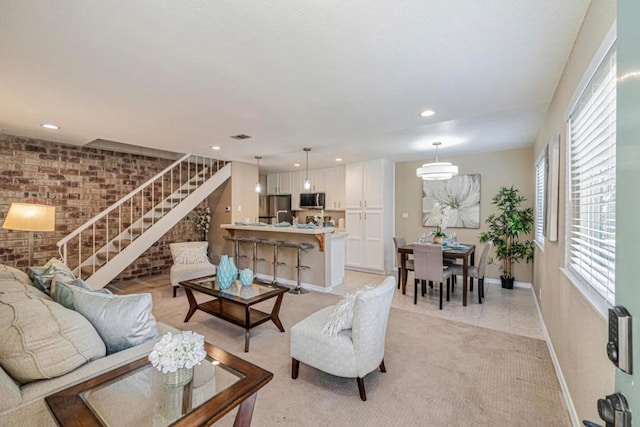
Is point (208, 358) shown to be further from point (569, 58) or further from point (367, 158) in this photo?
point (367, 158)

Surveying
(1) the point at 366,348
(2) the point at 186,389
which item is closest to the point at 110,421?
(2) the point at 186,389

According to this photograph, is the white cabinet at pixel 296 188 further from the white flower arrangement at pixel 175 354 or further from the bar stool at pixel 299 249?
the white flower arrangement at pixel 175 354

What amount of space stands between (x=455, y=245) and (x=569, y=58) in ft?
10.3

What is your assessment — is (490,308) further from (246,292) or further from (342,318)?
(246,292)

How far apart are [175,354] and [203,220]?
5497 mm

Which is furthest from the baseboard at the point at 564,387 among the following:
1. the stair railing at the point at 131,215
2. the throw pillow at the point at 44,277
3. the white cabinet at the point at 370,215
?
the stair railing at the point at 131,215

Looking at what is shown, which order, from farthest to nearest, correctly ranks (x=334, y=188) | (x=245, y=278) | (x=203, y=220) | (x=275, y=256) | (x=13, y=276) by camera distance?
(x=334, y=188) < (x=203, y=220) < (x=275, y=256) < (x=245, y=278) < (x=13, y=276)

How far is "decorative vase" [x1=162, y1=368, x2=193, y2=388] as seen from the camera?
4.43 feet

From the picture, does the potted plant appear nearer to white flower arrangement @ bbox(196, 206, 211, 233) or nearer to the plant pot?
the plant pot

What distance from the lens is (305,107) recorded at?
2977 millimetres

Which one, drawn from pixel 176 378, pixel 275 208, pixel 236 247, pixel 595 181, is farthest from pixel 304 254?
pixel 595 181

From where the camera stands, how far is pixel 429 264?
13.0 feet

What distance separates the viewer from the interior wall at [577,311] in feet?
4.50

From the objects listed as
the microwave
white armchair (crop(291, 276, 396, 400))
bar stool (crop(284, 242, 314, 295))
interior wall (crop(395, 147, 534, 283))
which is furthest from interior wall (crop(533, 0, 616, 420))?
the microwave
